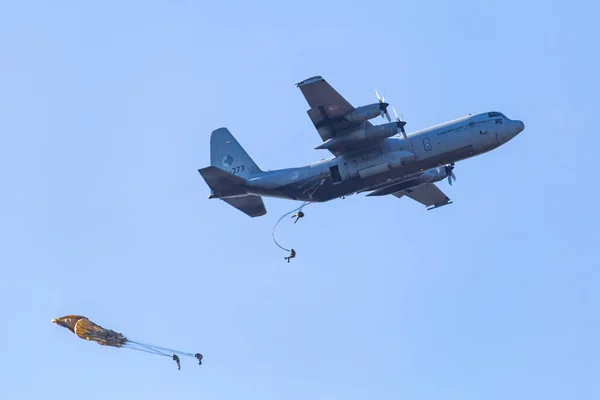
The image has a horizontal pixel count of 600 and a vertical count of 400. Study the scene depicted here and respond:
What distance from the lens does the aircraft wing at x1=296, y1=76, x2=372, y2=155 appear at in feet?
169

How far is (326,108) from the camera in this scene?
52.6 metres

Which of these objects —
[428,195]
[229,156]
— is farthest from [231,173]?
[428,195]

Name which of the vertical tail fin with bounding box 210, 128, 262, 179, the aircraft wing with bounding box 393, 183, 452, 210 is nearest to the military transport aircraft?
the vertical tail fin with bounding box 210, 128, 262, 179

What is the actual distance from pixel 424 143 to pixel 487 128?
3.92 m

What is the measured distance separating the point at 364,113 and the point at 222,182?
32.0 feet

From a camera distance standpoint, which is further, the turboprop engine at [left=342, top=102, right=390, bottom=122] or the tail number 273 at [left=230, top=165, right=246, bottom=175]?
the tail number 273 at [left=230, top=165, right=246, bottom=175]

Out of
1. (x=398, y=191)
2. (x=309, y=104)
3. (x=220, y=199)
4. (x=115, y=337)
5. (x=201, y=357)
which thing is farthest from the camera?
(x=398, y=191)

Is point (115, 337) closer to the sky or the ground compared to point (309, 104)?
closer to the ground

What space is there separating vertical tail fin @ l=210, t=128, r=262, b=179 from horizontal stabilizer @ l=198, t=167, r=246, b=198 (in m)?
2.25

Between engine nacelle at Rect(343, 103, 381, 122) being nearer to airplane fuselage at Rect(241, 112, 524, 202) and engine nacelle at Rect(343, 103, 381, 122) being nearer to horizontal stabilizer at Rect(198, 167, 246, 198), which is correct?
airplane fuselage at Rect(241, 112, 524, 202)

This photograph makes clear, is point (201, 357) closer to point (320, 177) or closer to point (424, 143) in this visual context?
→ point (320, 177)

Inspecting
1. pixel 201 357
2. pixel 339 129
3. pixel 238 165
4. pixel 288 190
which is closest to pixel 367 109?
pixel 339 129

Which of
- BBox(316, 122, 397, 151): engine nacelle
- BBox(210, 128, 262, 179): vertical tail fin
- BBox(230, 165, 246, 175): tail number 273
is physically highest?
BBox(210, 128, 262, 179): vertical tail fin

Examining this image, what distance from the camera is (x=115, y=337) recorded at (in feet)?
155
